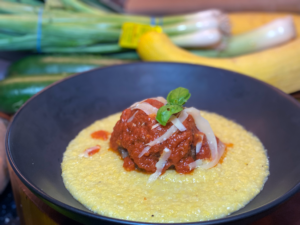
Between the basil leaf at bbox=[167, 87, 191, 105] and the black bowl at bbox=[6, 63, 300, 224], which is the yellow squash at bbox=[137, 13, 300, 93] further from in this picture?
the basil leaf at bbox=[167, 87, 191, 105]

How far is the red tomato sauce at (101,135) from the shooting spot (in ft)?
7.13

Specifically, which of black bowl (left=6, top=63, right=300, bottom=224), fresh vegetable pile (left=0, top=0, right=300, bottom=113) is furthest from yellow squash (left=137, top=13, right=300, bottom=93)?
black bowl (left=6, top=63, right=300, bottom=224)

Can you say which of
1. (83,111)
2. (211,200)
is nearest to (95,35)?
(83,111)

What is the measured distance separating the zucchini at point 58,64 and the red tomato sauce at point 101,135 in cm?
118

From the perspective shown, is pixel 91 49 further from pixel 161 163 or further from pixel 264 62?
pixel 161 163

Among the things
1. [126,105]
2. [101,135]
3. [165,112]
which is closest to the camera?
[165,112]

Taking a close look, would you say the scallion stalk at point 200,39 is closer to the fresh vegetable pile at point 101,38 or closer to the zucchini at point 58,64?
the fresh vegetable pile at point 101,38

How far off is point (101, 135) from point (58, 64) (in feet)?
4.67

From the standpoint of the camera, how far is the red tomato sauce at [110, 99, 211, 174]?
1.77 metres

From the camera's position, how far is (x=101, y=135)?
2.19 m

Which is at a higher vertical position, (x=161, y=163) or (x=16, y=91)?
(x=161, y=163)

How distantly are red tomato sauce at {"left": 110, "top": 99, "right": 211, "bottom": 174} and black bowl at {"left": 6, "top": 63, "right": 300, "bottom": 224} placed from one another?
41cm

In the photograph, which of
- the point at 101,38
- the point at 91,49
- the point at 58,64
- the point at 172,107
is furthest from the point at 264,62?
the point at 58,64

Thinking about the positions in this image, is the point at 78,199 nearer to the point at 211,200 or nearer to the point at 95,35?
the point at 211,200
